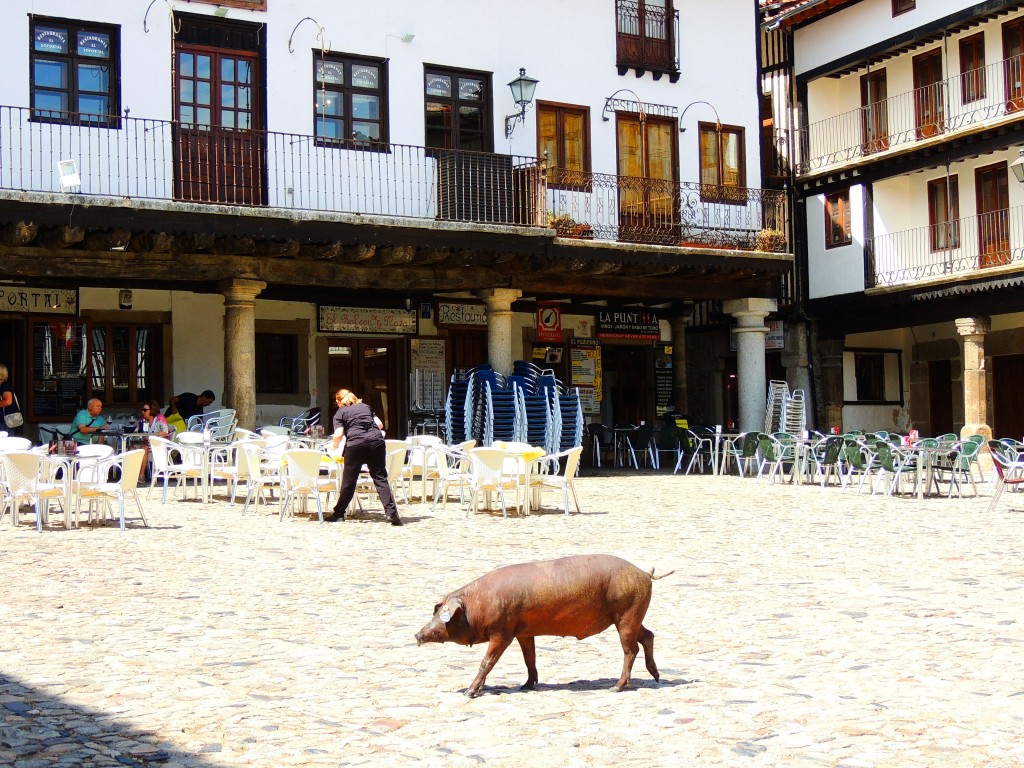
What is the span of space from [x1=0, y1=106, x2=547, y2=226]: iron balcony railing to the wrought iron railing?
3.10 m

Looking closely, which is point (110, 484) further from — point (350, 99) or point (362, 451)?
point (350, 99)

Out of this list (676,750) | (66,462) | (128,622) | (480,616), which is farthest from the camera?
(66,462)

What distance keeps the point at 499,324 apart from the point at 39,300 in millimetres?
6645

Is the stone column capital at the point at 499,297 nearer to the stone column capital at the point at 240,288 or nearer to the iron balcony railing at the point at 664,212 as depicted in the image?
the iron balcony railing at the point at 664,212

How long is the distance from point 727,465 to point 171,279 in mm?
9393

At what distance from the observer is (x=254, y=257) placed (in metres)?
17.7

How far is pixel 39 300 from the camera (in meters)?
19.0

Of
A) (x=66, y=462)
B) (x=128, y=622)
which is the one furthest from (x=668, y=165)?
(x=128, y=622)

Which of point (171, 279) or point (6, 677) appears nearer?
point (6, 677)

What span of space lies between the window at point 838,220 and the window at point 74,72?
14.2m

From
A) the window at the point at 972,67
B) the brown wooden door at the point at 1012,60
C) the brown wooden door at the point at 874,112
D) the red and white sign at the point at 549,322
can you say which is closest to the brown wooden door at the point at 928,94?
the window at the point at 972,67

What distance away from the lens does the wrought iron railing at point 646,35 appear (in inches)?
856

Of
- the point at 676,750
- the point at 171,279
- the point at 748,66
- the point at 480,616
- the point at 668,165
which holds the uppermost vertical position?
the point at 748,66

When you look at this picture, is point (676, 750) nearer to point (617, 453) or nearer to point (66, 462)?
point (66, 462)
